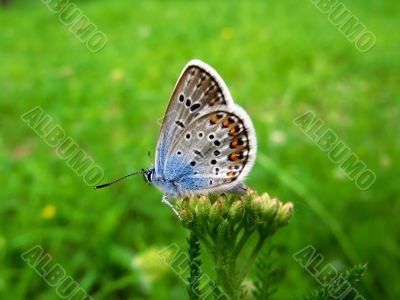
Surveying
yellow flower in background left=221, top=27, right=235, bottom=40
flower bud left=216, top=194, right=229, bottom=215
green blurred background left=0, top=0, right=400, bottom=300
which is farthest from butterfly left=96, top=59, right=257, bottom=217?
yellow flower in background left=221, top=27, right=235, bottom=40

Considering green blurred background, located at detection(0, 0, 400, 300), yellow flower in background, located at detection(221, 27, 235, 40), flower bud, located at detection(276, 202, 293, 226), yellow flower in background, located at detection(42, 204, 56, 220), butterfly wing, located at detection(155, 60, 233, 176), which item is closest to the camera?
flower bud, located at detection(276, 202, 293, 226)

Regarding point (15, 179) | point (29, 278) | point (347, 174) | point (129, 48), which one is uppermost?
point (129, 48)

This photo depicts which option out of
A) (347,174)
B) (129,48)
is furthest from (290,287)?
(129,48)

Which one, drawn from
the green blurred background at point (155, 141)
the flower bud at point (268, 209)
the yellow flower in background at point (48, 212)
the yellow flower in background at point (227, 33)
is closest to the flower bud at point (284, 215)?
the flower bud at point (268, 209)

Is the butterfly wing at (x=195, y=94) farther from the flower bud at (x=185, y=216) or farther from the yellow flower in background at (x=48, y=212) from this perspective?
the yellow flower in background at (x=48, y=212)

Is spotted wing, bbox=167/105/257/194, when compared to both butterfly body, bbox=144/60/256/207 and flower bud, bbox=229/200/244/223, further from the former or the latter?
flower bud, bbox=229/200/244/223

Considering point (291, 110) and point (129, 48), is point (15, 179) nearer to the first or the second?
point (291, 110)
